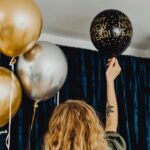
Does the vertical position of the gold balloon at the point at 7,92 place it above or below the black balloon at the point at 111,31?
below

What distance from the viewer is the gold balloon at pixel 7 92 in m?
1.73

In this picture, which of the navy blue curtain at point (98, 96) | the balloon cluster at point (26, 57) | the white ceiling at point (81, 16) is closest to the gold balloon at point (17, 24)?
the balloon cluster at point (26, 57)

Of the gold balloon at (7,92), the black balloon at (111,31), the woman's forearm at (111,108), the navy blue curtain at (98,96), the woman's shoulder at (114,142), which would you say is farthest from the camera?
the navy blue curtain at (98,96)

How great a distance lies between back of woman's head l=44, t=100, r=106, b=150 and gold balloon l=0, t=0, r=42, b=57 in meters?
0.37

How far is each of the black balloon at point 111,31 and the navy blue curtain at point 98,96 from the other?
748 millimetres

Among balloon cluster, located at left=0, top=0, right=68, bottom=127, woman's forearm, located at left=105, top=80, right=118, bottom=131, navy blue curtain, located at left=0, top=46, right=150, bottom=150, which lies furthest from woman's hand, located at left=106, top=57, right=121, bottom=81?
navy blue curtain, located at left=0, top=46, right=150, bottom=150

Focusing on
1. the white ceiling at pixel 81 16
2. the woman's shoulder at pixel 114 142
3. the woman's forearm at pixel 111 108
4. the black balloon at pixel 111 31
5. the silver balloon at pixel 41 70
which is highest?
the white ceiling at pixel 81 16

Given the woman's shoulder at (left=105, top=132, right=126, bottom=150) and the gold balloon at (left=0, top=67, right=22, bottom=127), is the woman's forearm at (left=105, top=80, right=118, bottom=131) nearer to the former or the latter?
the woman's shoulder at (left=105, top=132, right=126, bottom=150)

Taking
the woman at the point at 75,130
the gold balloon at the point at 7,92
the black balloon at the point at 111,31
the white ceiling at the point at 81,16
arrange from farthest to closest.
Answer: the white ceiling at the point at 81,16 < the black balloon at the point at 111,31 < the gold balloon at the point at 7,92 < the woman at the point at 75,130

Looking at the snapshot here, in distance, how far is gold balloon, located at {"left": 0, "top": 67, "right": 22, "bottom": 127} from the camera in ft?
5.69

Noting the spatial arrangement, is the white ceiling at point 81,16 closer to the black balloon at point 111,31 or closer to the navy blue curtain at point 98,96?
the navy blue curtain at point 98,96

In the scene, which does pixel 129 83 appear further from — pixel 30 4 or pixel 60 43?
pixel 30 4

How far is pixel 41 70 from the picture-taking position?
1822mm

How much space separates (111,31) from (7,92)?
2.00 feet
